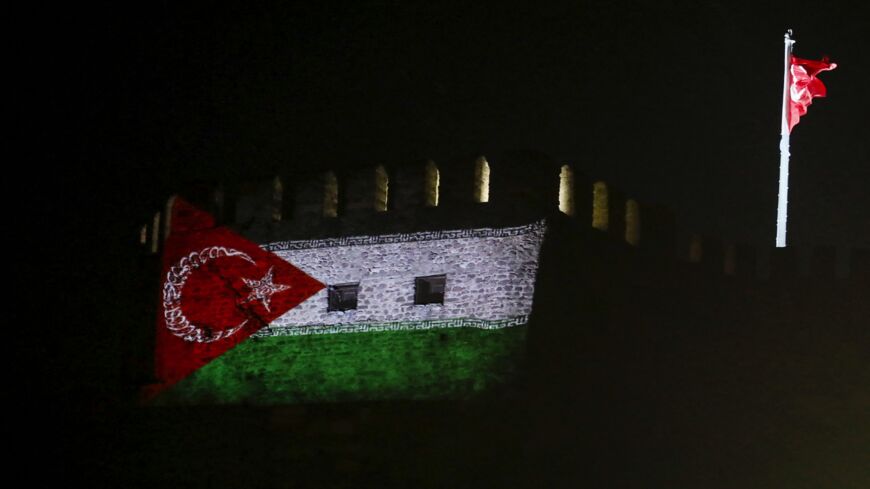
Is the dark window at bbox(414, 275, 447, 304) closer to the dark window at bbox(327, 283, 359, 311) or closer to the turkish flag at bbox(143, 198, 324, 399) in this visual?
the dark window at bbox(327, 283, 359, 311)

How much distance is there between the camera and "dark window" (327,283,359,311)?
61.3 ft

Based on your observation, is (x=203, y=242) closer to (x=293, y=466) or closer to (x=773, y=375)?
Result: (x=293, y=466)

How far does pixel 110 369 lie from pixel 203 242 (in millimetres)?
2795

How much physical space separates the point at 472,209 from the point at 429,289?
4.01 ft

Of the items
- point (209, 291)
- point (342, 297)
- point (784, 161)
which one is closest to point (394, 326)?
point (342, 297)

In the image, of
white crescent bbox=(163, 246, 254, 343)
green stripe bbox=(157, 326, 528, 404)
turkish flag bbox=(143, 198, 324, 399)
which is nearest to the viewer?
green stripe bbox=(157, 326, 528, 404)

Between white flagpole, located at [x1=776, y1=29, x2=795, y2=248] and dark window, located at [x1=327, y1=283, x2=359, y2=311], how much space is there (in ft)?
24.1

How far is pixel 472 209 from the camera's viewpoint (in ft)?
59.0

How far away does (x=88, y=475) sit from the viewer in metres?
18.7

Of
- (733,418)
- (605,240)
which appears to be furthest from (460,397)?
(733,418)

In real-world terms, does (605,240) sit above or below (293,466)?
above

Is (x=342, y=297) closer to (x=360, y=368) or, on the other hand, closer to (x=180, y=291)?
(x=360, y=368)

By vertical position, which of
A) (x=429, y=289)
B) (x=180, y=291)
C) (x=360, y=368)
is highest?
(x=429, y=289)

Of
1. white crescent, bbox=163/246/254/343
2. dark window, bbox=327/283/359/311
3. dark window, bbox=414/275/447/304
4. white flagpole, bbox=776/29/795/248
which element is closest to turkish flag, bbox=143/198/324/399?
white crescent, bbox=163/246/254/343
